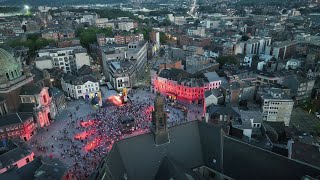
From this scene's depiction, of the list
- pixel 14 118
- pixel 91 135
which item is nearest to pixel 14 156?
pixel 14 118

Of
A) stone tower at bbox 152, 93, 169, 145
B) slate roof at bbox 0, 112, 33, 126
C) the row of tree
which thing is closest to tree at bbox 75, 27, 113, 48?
the row of tree

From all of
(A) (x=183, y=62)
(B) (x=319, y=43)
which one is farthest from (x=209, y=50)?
(B) (x=319, y=43)

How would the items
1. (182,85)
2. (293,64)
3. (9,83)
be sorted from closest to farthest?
(9,83) → (182,85) → (293,64)

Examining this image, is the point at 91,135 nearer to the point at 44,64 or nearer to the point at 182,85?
the point at 182,85

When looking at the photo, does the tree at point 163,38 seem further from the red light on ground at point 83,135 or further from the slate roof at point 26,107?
the red light on ground at point 83,135

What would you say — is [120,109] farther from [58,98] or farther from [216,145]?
[216,145]

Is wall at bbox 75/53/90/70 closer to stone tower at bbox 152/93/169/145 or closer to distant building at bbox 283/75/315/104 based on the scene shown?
distant building at bbox 283/75/315/104
